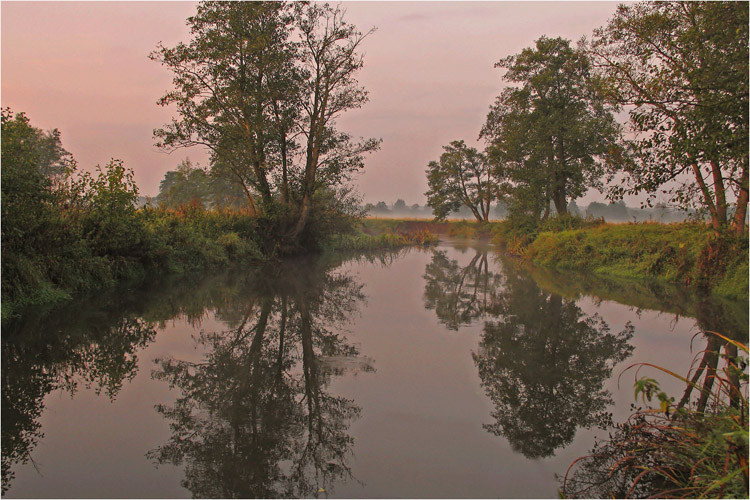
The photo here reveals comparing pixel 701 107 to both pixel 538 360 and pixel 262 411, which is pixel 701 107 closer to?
pixel 538 360

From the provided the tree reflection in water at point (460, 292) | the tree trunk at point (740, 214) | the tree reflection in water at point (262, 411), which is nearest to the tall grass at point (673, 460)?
the tree reflection in water at point (262, 411)

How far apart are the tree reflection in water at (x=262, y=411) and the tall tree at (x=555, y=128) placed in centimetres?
1939

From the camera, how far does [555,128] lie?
2317cm

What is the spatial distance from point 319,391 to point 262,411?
2.56 feet

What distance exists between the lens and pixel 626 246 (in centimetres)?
1625

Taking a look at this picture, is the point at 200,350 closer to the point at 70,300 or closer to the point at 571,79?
the point at 70,300

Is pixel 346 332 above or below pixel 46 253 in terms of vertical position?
below

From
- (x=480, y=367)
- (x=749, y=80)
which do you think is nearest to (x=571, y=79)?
(x=749, y=80)

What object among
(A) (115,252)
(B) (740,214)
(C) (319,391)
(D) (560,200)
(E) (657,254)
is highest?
(D) (560,200)

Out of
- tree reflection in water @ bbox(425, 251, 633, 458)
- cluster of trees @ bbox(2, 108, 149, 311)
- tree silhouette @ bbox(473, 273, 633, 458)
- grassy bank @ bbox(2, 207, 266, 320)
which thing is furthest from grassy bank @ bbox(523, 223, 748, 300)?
cluster of trees @ bbox(2, 108, 149, 311)

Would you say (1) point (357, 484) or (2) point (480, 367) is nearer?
(1) point (357, 484)

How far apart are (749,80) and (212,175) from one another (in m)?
19.7

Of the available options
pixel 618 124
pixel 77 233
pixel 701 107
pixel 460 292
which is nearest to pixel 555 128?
pixel 618 124

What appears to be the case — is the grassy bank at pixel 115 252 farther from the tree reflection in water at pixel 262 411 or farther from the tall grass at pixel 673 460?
the tall grass at pixel 673 460
